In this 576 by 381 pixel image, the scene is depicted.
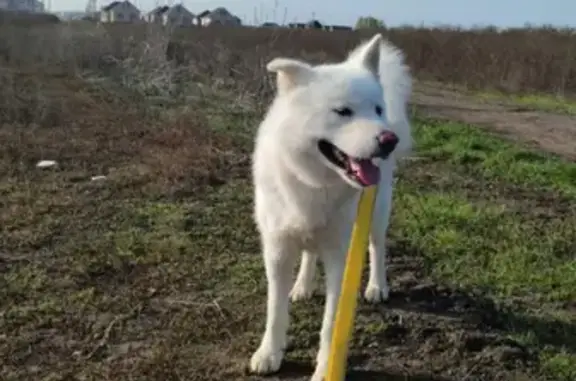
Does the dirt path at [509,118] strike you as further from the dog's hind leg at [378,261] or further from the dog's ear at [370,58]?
the dog's ear at [370,58]

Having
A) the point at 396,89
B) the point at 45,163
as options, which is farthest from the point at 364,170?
the point at 45,163

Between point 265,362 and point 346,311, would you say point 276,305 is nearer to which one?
point 265,362

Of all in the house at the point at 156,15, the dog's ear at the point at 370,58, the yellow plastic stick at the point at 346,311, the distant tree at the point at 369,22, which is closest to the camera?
the yellow plastic stick at the point at 346,311

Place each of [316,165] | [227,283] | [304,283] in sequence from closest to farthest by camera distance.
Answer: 1. [316,165]
2. [304,283]
3. [227,283]

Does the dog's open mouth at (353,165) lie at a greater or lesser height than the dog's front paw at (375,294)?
greater

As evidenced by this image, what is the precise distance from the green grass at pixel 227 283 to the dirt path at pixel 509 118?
428cm

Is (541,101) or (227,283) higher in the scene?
(227,283)

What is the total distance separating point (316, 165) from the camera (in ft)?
11.2

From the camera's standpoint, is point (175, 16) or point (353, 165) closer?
point (353, 165)

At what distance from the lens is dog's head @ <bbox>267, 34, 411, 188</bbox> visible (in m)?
3.15

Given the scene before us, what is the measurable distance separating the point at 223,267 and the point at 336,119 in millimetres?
2150

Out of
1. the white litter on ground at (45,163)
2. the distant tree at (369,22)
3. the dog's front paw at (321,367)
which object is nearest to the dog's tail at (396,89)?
the dog's front paw at (321,367)

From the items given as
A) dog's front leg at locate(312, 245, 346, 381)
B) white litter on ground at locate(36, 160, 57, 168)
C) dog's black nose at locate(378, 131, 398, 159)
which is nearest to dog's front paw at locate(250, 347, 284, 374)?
dog's front leg at locate(312, 245, 346, 381)

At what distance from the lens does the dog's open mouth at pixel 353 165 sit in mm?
3227
